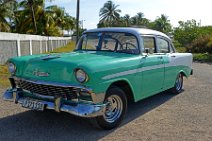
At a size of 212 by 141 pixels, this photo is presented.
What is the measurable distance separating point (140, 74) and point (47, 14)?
121 feet

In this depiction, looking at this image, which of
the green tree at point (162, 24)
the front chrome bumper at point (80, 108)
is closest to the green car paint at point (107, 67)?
the front chrome bumper at point (80, 108)

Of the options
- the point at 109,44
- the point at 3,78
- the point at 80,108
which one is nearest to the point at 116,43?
the point at 109,44

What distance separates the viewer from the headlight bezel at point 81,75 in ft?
13.7

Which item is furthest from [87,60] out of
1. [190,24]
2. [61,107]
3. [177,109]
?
[190,24]

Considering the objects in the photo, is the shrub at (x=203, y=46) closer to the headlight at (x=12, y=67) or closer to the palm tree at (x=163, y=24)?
the headlight at (x=12, y=67)

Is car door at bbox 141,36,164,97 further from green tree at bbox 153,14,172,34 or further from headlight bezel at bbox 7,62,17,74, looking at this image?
green tree at bbox 153,14,172,34

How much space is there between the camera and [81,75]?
421 cm

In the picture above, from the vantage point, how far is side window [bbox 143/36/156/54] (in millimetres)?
5750

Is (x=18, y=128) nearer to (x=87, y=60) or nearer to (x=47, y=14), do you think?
(x=87, y=60)

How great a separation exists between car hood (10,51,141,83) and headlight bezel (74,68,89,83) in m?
0.05

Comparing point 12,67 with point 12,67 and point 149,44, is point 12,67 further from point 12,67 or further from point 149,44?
point 149,44

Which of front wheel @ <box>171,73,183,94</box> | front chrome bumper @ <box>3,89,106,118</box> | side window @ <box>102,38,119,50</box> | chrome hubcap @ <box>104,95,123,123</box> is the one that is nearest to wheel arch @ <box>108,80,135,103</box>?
chrome hubcap @ <box>104,95,123,123</box>

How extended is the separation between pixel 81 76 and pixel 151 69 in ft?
6.43

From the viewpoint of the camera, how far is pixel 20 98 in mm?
4836
